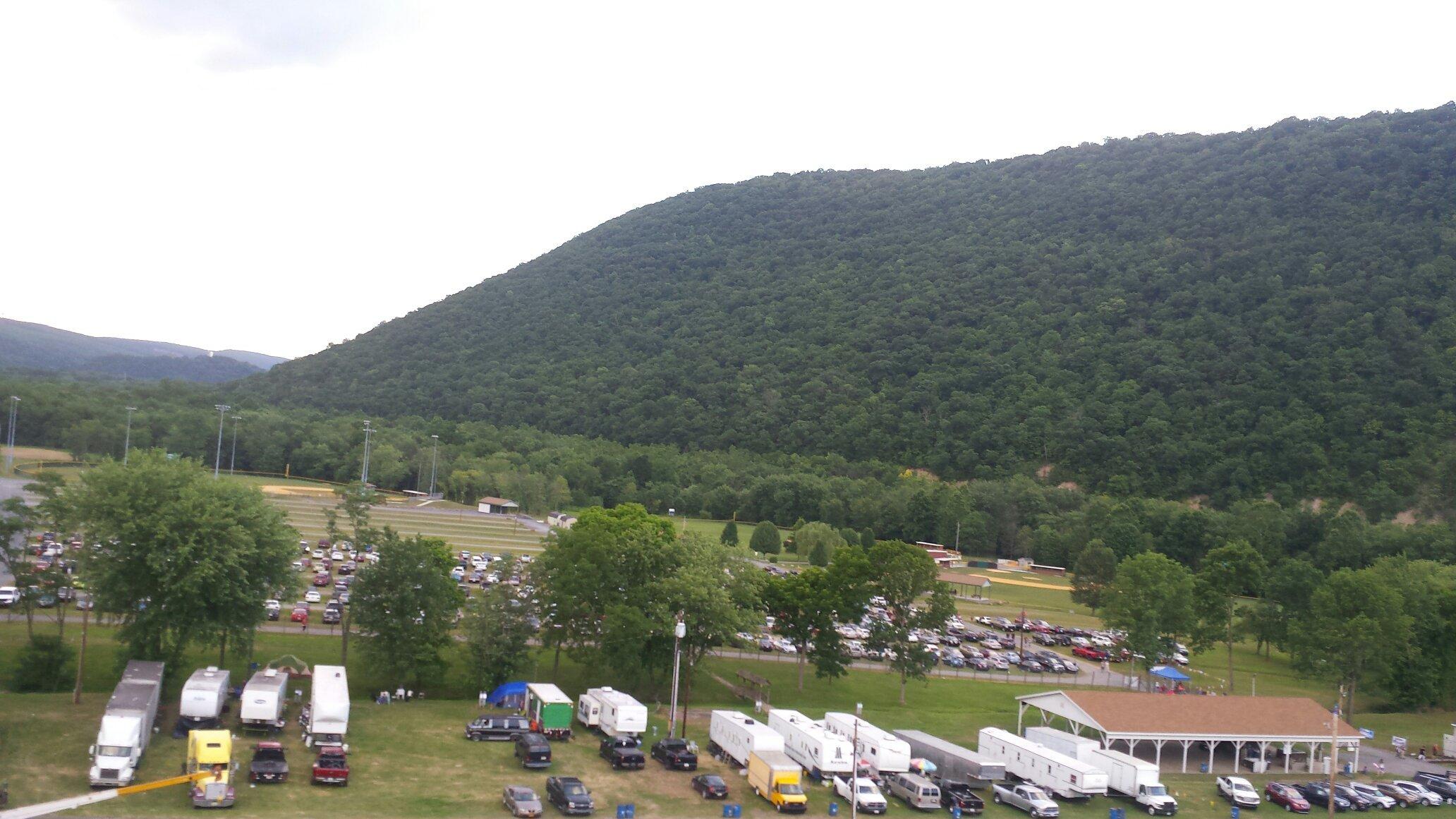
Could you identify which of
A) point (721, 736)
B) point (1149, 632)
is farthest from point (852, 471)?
point (721, 736)

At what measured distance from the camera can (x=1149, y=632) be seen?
50000 millimetres

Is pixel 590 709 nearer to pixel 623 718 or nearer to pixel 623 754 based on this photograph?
pixel 623 718

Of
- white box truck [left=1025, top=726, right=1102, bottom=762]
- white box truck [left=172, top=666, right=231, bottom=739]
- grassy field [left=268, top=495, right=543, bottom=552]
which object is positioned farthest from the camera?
grassy field [left=268, top=495, right=543, bottom=552]

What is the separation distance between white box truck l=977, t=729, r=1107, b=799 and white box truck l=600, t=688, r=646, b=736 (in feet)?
37.6

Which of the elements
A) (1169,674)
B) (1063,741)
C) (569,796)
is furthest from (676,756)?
(1169,674)

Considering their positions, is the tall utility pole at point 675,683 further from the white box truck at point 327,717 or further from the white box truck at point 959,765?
the white box truck at point 327,717

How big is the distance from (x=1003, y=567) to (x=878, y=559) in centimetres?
5311

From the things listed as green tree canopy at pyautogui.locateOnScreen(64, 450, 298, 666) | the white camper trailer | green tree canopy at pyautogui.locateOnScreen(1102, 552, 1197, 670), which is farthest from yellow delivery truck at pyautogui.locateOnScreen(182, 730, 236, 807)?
green tree canopy at pyautogui.locateOnScreen(1102, 552, 1197, 670)

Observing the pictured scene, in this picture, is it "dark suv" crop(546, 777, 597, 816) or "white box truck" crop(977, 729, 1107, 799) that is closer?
"dark suv" crop(546, 777, 597, 816)

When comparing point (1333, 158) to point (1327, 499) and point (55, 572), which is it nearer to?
point (1327, 499)

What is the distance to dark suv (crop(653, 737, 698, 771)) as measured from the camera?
30750 millimetres

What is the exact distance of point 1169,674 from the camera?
50906 millimetres

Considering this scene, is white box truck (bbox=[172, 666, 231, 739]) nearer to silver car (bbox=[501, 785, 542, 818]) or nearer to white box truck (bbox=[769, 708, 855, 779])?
silver car (bbox=[501, 785, 542, 818])

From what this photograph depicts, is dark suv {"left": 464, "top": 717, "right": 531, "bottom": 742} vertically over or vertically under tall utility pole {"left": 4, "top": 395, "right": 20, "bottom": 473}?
under
